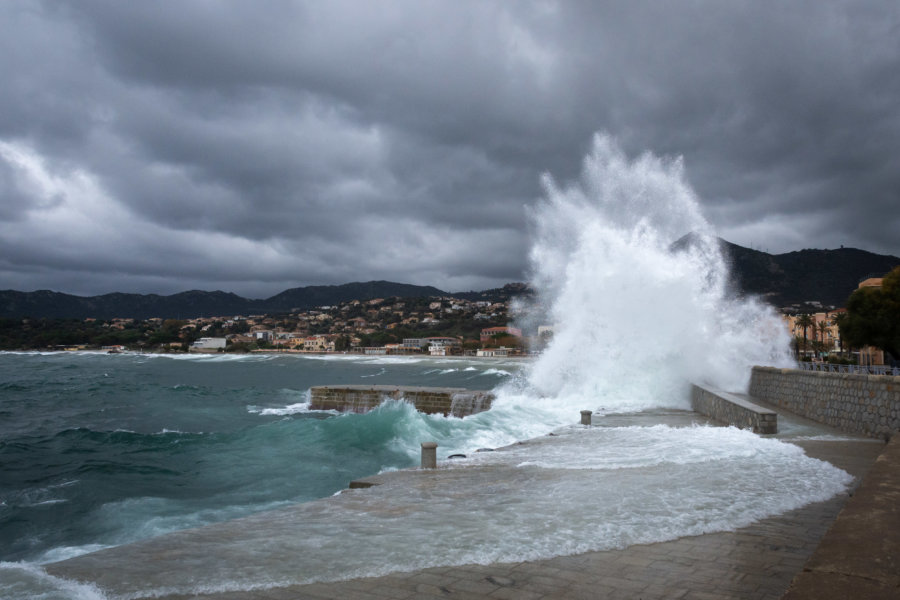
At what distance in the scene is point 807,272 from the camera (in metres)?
91.6

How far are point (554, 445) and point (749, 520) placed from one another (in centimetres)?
553

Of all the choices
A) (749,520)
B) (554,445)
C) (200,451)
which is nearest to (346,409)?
(200,451)

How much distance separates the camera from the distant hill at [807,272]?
83312 millimetres

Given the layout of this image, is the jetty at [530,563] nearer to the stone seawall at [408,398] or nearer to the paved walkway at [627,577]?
the paved walkway at [627,577]

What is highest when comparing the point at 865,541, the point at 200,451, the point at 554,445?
the point at 865,541

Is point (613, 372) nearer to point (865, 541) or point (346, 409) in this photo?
point (346, 409)

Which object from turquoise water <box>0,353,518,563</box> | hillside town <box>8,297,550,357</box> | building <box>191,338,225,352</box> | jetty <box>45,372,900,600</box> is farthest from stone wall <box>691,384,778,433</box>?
building <box>191,338,225,352</box>

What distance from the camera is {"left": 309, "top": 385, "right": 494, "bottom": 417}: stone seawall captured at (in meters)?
19.7

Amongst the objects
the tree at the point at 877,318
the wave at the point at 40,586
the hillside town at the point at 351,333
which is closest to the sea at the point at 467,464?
the wave at the point at 40,586

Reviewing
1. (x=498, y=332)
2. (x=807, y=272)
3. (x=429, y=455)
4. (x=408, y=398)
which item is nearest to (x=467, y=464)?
(x=429, y=455)

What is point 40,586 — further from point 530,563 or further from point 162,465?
point 162,465

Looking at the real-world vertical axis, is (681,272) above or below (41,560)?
above

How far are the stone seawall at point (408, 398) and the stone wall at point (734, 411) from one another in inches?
252

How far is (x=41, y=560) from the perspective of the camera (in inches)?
292
